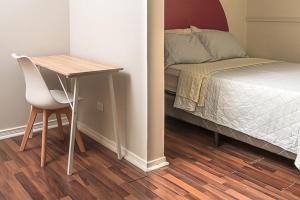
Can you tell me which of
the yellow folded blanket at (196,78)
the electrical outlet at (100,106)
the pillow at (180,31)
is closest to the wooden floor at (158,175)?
the electrical outlet at (100,106)

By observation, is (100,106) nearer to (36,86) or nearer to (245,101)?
(36,86)

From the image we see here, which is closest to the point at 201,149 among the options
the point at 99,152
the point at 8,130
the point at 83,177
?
the point at 99,152

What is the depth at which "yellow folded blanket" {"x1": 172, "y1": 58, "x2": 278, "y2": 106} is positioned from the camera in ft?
9.86

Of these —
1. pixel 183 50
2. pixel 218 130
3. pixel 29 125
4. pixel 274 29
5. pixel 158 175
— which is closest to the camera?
pixel 158 175

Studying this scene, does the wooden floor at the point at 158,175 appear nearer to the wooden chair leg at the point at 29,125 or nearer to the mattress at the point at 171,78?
the wooden chair leg at the point at 29,125

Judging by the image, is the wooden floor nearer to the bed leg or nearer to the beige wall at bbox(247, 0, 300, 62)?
the bed leg

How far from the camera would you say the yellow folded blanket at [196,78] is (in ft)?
9.86

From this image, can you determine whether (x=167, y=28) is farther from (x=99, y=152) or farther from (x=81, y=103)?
(x=99, y=152)

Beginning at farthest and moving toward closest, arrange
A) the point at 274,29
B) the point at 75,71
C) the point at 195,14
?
the point at 274,29
the point at 195,14
the point at 75,71

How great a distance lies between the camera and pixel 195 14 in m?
4.09

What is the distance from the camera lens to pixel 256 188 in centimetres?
233

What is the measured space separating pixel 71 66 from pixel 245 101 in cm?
135

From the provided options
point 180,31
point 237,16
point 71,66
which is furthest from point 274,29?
point 71,66

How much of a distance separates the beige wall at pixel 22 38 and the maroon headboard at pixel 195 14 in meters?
1.16
